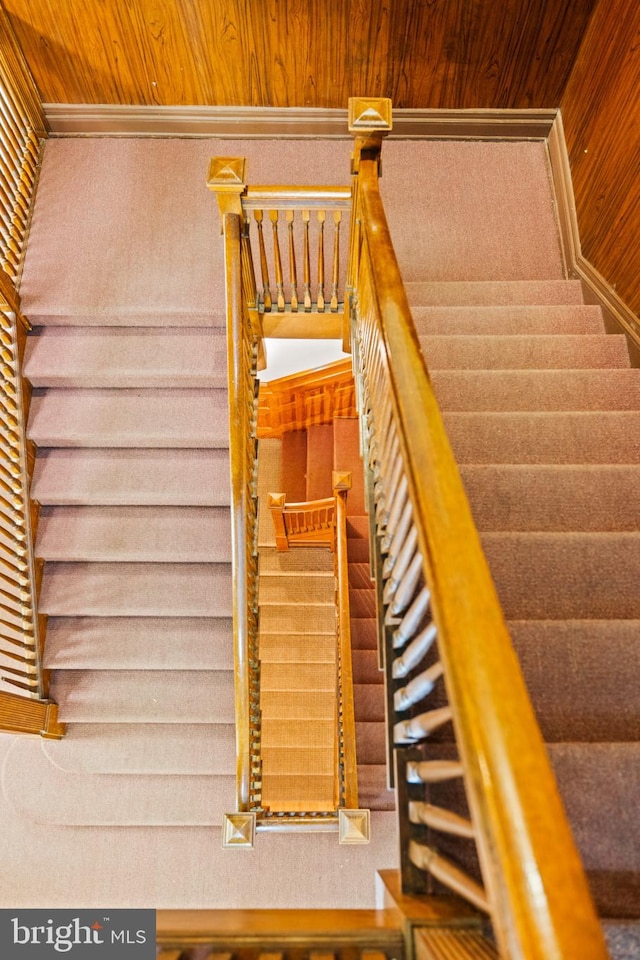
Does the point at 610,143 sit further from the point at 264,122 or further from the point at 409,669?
the point at 409,669

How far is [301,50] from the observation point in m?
3.98

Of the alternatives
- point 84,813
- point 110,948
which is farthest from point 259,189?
point 84,813

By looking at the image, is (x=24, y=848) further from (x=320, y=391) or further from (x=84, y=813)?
(x=320, y=391)

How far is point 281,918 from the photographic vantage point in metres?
1.17

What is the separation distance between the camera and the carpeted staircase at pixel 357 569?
3.92m

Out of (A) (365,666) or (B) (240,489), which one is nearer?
(B) (240,489)

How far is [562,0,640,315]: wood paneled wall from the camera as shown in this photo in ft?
11.2

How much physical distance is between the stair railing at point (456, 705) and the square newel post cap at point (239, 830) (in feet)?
5.12

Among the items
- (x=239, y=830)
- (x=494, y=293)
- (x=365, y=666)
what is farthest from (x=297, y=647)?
(x=494, y=293)

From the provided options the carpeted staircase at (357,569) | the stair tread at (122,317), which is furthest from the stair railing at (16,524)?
the carpeted staircase at (357,569)

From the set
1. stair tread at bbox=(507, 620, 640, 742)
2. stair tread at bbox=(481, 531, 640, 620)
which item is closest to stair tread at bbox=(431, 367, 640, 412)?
stair tread at bbox=(481, 531, 640, 620)

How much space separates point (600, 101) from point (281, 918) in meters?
4.49

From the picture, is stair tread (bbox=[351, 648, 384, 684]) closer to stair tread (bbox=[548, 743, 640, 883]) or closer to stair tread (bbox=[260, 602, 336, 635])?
stair tread (bbox=[260, 602, 336, 635])

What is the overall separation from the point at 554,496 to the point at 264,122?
3615mm
